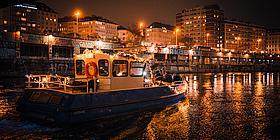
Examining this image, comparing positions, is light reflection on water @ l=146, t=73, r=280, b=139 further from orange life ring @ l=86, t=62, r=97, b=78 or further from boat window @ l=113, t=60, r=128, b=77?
orange life ring @ l=86, t=62, r=97, b=78

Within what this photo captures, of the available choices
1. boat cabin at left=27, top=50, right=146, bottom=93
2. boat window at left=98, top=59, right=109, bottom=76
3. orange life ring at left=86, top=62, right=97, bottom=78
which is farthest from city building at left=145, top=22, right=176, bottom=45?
boat window at left=98, top=59, right=109, bottom=76

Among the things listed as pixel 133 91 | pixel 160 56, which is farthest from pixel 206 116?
pixel 160 56

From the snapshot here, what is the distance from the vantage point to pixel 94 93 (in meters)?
13.4

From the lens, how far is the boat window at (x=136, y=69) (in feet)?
51.9

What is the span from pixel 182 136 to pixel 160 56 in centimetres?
8660

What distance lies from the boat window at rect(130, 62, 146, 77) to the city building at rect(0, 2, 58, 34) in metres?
121

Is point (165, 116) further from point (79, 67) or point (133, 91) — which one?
point (79, 67)

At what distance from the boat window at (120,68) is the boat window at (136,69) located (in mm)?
474

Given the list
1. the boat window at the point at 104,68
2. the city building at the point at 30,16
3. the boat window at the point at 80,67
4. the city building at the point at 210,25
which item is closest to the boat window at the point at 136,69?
the boat window at the point at 104,68

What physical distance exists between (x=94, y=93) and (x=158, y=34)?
16118 cm

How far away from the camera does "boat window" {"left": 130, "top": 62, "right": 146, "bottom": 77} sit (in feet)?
51.9

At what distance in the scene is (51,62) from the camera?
190 ft

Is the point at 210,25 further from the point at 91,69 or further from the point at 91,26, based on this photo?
the point at 91,69

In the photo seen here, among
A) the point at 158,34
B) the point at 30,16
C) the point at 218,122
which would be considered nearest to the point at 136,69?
the point at 218,122
